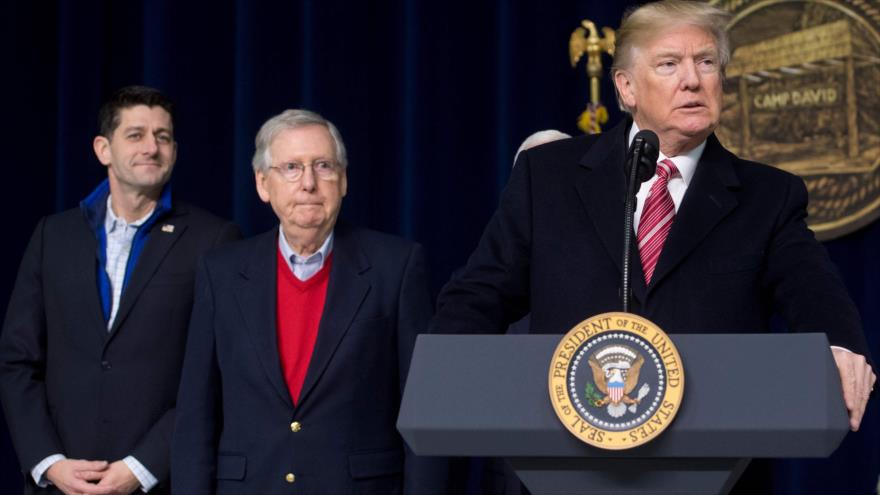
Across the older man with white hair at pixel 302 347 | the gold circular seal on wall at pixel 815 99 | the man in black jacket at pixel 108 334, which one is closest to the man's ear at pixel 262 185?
the older man with white hair at pixel 302 347

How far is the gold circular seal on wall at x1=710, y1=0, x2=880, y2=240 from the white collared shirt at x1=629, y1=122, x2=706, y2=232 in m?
1.73

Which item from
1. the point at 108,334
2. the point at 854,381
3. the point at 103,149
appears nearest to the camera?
the point at 854,381

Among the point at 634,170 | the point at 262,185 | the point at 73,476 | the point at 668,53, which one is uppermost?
the point at 668,53

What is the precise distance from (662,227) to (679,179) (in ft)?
0.33

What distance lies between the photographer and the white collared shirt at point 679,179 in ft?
5.50

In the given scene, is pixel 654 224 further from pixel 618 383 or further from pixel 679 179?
pixel 618 383

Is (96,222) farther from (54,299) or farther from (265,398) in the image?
(265,398)

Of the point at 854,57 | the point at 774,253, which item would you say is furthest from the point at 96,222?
the point at 854,57

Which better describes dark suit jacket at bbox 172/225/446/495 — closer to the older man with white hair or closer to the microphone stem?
the older man with white hair

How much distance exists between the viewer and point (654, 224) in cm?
164

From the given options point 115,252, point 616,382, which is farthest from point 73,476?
point 616,382

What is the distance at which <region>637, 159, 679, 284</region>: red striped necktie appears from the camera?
5.32 ft

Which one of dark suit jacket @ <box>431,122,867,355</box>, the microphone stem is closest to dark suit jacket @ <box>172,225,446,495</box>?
dark suit jacket @ <box>431,122,867,355</box>

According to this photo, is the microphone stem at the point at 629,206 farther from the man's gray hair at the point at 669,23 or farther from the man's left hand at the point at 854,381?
the man's gray hair at the point at 669,23
